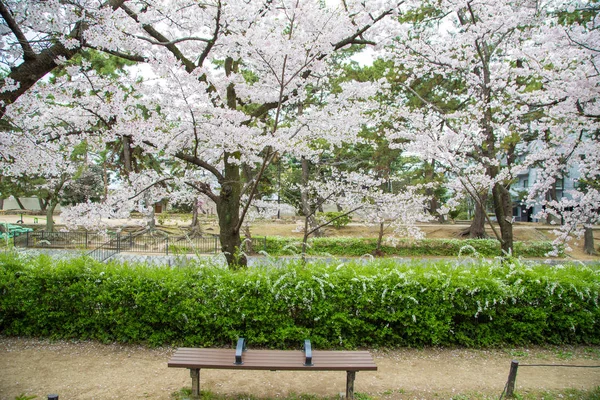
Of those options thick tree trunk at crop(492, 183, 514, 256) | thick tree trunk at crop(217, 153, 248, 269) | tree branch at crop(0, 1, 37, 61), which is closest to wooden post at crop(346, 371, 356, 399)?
thick tree trunk at crop(217, 153, 248, 269)

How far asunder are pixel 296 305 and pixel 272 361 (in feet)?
3.95

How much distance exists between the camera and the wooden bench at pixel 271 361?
333 cm

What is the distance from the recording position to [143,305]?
15.1 ft

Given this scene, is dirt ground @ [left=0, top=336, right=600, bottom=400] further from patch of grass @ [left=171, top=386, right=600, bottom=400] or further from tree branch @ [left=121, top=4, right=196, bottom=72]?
tree branch @ [left=121, top=4, right=196, bottom=72]

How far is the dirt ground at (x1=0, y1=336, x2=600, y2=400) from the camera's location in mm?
3613

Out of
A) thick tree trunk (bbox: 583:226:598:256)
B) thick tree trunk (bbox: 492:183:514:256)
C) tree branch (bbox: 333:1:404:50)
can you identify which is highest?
tree branch (bbox: 333:1:404:50)

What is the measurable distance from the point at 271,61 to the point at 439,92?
12.5m

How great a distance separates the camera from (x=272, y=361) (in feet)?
11.2

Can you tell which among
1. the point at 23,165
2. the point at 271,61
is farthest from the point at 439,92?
the point at 23,165

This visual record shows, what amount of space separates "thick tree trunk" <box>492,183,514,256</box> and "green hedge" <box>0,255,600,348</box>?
3.24 m

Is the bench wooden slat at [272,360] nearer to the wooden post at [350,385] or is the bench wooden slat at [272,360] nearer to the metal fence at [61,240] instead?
the wooden post at [350,385]

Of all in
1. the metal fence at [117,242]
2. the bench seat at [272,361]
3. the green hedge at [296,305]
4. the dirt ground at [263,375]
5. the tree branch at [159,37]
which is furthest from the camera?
the metal fence at [117,242]

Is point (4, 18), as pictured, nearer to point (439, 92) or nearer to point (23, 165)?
point (23, 165)

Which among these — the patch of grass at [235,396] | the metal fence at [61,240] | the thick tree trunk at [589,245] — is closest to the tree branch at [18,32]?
the patch of grass at [235,396]
